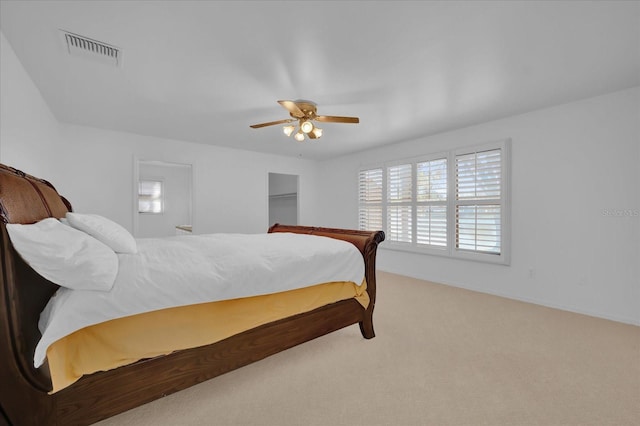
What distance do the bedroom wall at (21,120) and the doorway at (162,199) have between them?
134 inches

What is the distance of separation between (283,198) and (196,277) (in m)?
6.40

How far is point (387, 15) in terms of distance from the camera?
1703mm

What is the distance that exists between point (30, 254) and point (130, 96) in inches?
102

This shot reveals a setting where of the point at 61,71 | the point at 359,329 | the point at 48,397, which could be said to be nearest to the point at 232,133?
the point at 61,71

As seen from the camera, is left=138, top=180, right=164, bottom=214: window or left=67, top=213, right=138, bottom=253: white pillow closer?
left=67, top=213, right=138, bottom=253: white pillow

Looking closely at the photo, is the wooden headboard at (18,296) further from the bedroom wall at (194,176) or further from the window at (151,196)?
the window at (151,196)

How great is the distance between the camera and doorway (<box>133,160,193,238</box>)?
6496 mm

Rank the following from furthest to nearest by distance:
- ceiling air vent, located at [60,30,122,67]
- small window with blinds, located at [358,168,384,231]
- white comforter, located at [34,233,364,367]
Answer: small window with blinds, located at [358,168,384,231] < ceiling air vent, located at [60,30,122,67] < white comforter, located at [34,233,364,367]

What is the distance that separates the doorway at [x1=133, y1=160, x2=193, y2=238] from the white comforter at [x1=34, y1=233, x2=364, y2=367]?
5.27 metres

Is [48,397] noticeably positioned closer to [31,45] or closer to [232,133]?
[31,45]

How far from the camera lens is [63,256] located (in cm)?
106

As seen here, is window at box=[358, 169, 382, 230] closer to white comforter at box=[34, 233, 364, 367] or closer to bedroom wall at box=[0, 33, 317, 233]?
bedroom wall at box=[0, 33, 317, 233]

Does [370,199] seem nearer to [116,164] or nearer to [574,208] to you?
[574,208]

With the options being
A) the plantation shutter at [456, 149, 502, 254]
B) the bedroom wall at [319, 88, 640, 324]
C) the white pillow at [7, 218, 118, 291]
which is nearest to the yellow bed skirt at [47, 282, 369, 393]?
the white pillow at [7, 218, 118, 291]
